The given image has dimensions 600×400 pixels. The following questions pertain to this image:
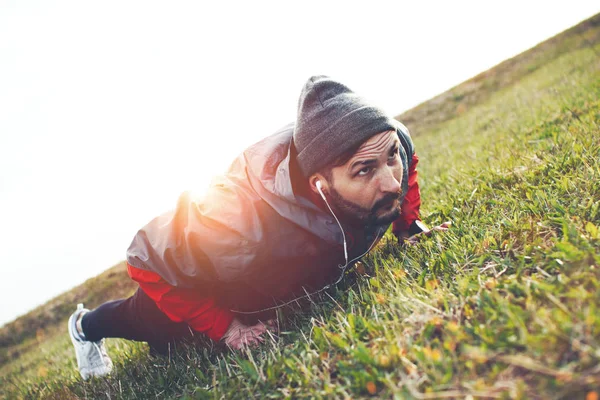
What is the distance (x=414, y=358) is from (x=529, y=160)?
3342 mm

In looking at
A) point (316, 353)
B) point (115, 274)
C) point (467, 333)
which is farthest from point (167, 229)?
point (115, 274)

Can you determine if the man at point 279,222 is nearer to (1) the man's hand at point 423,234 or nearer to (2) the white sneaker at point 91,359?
(1) the man's hand at point 423,234

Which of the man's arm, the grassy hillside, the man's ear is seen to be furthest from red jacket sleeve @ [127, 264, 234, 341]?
the man's arm

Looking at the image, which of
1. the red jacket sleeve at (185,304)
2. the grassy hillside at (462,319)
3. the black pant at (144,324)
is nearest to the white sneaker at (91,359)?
the grassy hillside at (462,319)

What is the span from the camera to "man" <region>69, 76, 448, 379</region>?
8.33ft

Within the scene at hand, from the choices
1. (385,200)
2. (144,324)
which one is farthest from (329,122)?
(144,324)

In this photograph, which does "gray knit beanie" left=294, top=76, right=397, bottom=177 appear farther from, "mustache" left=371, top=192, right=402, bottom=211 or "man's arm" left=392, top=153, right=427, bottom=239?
"man's arm" left=392, top=153, right=427, bottom=239

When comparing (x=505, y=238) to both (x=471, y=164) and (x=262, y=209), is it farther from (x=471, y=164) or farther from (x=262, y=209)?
(x=471, y=164)

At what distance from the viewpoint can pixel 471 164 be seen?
5070 millimetres

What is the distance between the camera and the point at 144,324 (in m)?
3.30

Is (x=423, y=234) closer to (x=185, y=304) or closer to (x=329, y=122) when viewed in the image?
(x=329, y=122)

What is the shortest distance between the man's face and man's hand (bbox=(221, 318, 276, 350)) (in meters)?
1.16

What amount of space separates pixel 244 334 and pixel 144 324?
1.19 meters

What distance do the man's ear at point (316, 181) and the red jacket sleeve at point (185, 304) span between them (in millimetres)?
1339
